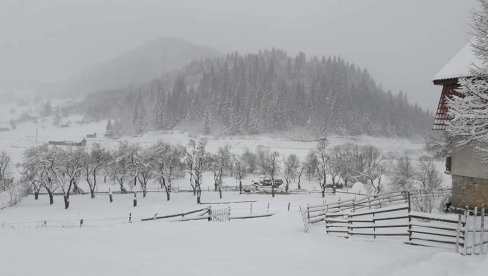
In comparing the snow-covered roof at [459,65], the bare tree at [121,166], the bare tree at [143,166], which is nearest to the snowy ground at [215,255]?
the snow-covered roof at [459,65]

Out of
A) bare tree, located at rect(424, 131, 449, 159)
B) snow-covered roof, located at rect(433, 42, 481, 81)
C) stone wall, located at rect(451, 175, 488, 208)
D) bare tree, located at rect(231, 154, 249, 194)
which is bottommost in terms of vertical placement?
bare tree, located at rect(231, 154, 249, 194)

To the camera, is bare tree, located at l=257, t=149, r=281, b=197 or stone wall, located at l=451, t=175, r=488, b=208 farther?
bare tree, located at l=257, t=149, r=281, b=197

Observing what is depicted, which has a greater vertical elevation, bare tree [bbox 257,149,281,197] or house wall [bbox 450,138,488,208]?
house wall [bbox 450,138,488,208]

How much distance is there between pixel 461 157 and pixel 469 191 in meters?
1.90

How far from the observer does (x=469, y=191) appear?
19.8 metres

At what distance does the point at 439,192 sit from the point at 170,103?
175220mm

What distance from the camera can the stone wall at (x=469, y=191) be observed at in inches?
713

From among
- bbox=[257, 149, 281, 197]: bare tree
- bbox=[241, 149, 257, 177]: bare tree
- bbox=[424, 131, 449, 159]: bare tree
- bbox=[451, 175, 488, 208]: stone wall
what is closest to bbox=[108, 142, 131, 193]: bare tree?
bbox=[257, 149, 281, 197]: bare tree

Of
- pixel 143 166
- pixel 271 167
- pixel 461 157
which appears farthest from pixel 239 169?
pixel 461 157

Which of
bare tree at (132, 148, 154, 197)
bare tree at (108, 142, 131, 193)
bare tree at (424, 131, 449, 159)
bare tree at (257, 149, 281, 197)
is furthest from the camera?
bare tree at (257, 149, 281, 197)

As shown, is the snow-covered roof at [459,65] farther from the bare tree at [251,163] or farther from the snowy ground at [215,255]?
the bare tree at [251,163]

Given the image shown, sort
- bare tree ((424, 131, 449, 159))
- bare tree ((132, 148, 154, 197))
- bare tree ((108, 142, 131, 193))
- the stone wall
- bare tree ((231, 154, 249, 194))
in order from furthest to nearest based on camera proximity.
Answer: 1. bare tree ((231, 154, 249, 194))
2. bare tree ((108, 142, 131, 193))
3. bare tree ((132, 148, 154, 197))
4. bare tree ((424, 131, 449, 159))
5. the stone wall

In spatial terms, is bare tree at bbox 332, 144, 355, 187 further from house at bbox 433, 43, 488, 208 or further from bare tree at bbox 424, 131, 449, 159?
house at bbox 433, 43, 488, 208

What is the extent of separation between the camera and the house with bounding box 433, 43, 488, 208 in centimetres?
1914
